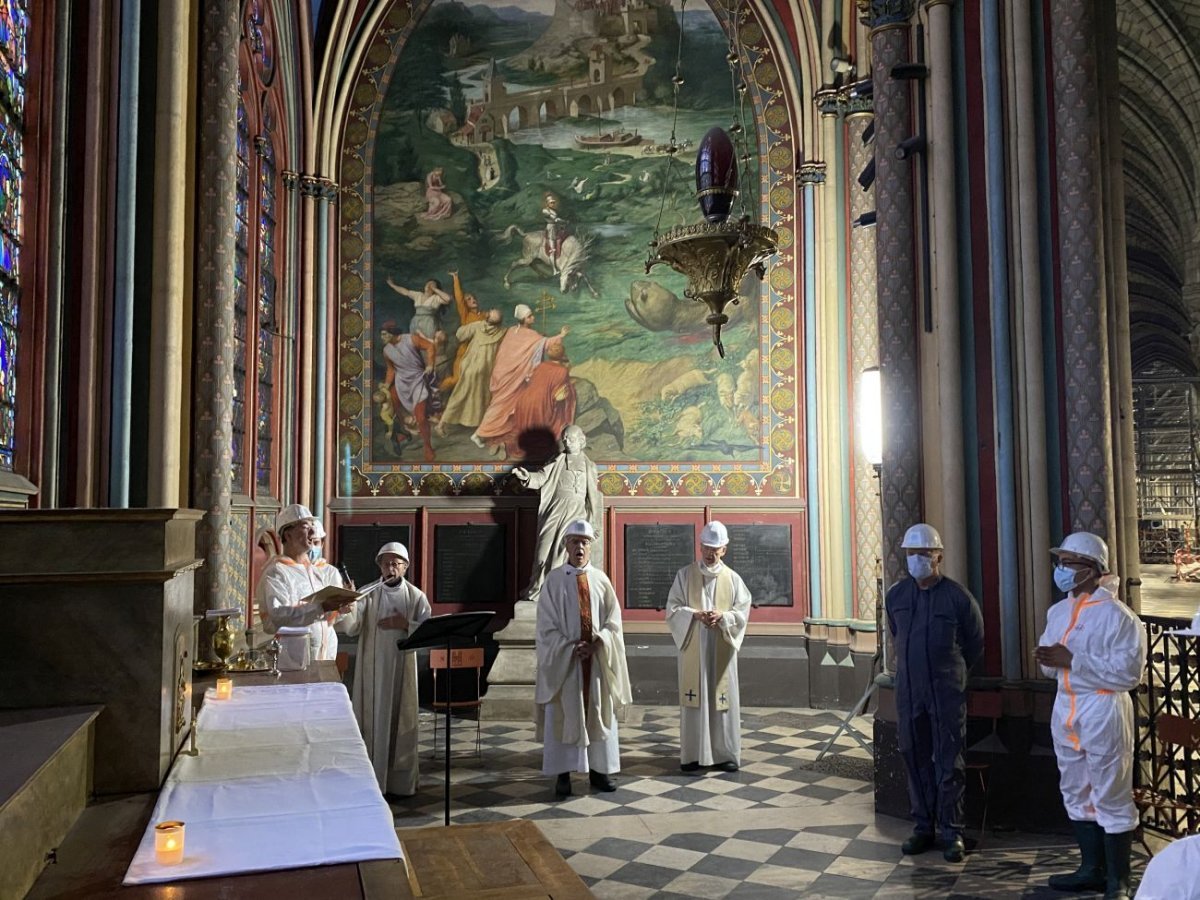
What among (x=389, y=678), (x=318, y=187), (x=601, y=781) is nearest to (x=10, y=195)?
(x=389, y=678)

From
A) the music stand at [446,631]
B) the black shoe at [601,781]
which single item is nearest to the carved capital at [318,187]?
the black shoe at [601,781]

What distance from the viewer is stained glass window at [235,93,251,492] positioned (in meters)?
10.6

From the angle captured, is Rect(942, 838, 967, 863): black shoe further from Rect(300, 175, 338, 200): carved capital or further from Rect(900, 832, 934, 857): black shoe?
Rect(300, 175, 338, 200): carved capital

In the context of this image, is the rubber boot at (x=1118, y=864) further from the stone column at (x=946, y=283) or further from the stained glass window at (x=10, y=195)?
the stained glass window at (x=10, y=195)

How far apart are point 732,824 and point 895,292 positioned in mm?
3774

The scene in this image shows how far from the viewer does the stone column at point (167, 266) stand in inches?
271

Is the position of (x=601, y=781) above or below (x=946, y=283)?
below

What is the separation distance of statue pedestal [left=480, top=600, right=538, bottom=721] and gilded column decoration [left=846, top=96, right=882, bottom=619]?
3.69 metres

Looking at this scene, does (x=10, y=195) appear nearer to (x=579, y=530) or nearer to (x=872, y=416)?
(x=579, y=530)

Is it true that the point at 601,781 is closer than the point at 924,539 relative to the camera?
No

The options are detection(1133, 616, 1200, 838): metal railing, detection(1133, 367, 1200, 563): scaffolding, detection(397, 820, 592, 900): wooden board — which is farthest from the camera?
detection(1133, 367, 1200, 563): scaffolding

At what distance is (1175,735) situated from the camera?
4914 millimetres

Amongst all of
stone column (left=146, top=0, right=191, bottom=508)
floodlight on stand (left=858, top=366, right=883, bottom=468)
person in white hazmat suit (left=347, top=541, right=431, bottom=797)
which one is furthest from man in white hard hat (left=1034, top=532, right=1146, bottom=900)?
stone column (left=146, top=0, right=191, bottom=508)

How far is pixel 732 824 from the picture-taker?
6.66 m
